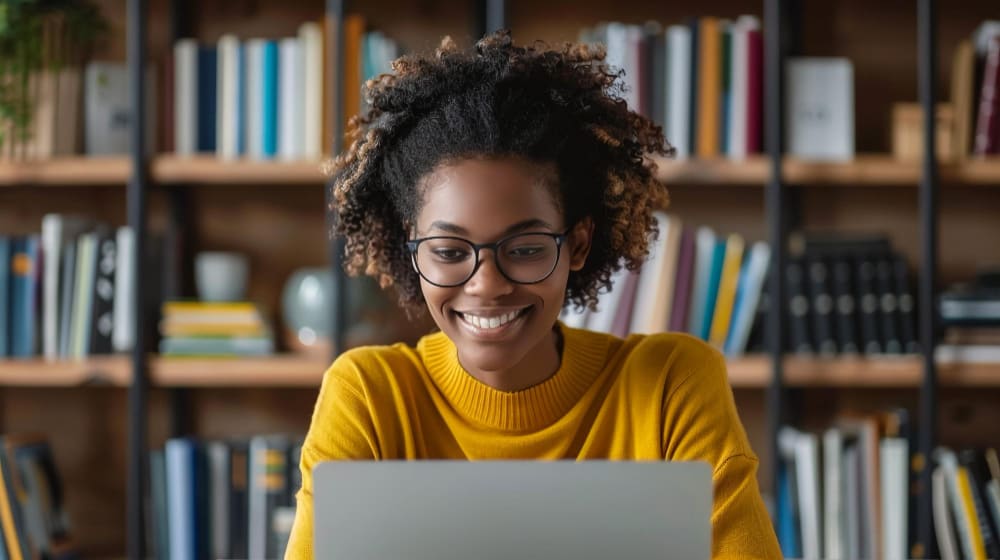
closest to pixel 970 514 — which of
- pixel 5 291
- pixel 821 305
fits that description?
pixel 821 305

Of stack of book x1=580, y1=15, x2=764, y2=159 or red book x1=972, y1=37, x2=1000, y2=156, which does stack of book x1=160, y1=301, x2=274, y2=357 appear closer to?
stack of book x1=580, y1=15, x2=764, y2=159

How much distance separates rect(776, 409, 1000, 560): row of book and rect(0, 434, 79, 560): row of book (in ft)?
5.25

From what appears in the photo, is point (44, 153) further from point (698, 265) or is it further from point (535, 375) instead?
point (535, 375)

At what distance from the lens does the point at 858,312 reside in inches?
91.8

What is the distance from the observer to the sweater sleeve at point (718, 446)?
1099 millimetres

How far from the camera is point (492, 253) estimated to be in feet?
3.59

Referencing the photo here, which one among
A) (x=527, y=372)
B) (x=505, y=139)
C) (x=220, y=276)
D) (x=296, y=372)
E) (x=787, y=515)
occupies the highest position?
(x=505, y=139)

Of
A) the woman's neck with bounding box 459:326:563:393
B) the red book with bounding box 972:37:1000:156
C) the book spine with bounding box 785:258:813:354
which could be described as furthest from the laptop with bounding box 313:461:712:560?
the red book with bounding box 972:37:1000:156

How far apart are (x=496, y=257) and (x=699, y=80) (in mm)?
1404

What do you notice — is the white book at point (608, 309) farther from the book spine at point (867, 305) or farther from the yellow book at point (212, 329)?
the yellow book at point (212, 329)

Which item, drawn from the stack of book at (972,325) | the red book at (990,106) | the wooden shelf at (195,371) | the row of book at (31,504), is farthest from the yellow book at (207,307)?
the red book at (990,106)

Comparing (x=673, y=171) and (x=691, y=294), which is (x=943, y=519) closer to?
(x=691, y=294)

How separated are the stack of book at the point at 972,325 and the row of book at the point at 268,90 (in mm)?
1300

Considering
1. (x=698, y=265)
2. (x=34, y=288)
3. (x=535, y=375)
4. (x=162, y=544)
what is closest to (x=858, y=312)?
(x=698, y=265)
